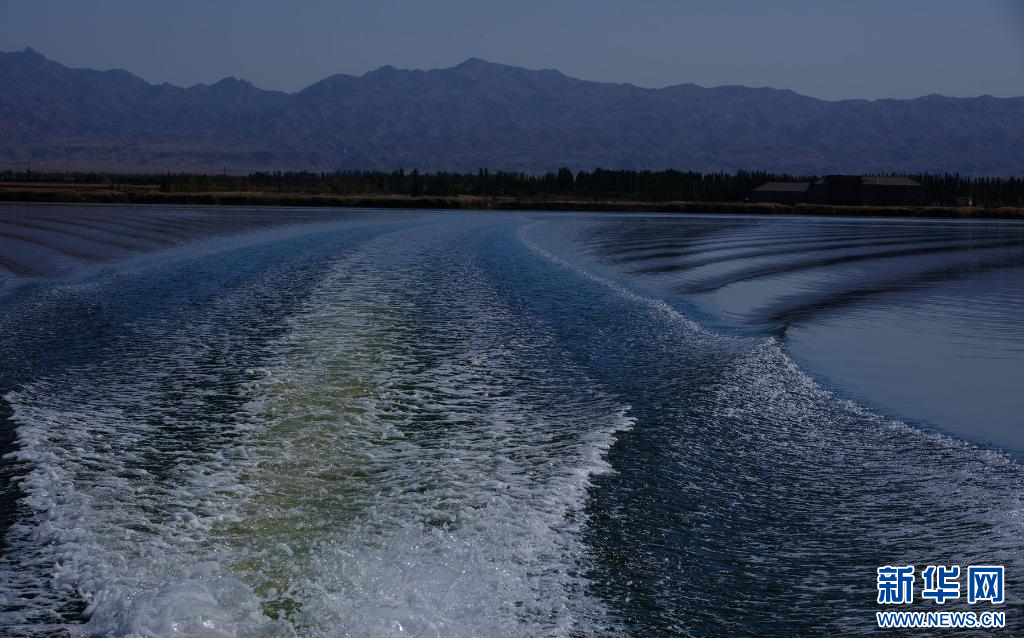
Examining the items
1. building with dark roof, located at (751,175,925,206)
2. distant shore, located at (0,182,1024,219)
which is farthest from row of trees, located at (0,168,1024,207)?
distant shore, located at (0,182,1024,219)

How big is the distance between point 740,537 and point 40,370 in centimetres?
941

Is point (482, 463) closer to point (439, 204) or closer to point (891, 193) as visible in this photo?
point (439, 204)

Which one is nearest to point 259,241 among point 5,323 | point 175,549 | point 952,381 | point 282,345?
point 5,323

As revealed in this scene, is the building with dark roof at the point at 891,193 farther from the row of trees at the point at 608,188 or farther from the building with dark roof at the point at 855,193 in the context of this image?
the row of trees at the point at 608,188

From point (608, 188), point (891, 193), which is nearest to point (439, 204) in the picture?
point (608, 188)

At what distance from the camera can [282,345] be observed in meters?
13.7

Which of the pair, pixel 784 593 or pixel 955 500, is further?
pixel 955 500

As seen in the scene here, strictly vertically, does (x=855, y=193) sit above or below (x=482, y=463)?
above

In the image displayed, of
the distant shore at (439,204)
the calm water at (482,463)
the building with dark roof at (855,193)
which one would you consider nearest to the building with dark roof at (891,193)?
the building with dark roof at (855,193)

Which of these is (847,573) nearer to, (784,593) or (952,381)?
(784,593)

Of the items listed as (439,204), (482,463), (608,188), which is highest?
(608,188)

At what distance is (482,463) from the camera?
859 cm

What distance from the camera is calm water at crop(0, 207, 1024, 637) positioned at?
5965mm

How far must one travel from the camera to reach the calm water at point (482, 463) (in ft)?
19.6
